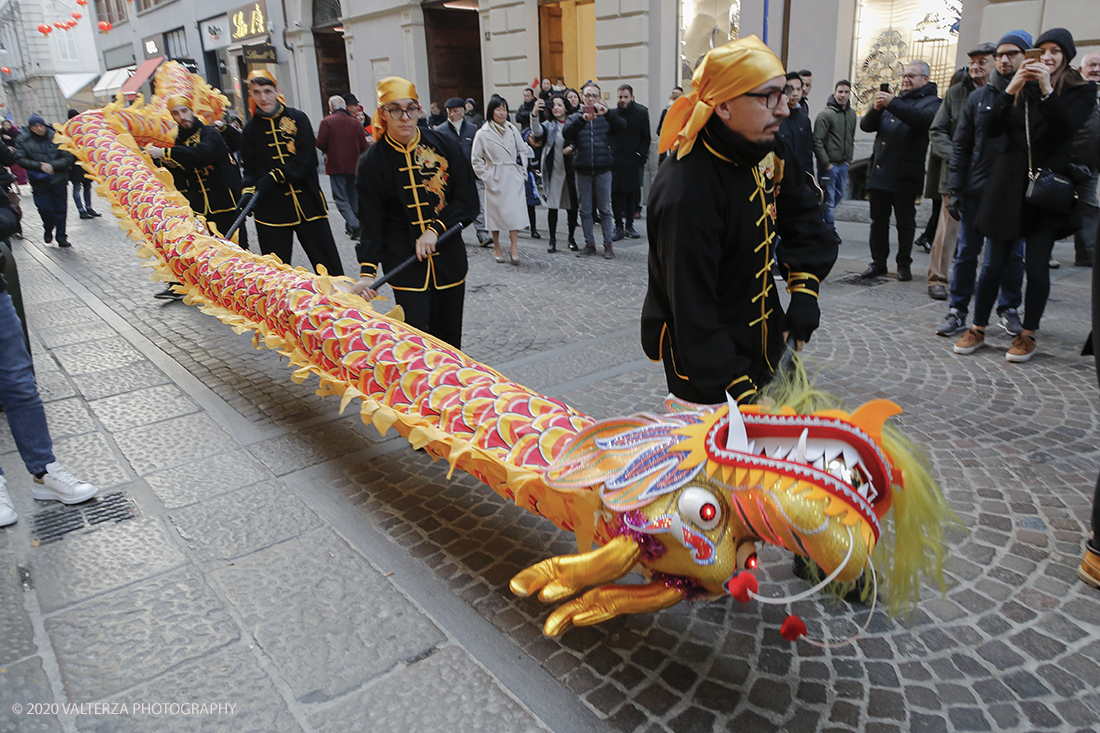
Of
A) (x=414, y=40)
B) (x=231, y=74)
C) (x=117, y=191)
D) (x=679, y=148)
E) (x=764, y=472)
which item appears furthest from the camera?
(x=231, y=74)

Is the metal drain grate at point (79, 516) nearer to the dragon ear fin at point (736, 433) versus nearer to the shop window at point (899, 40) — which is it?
the dragon ear fin at point (736, 433)

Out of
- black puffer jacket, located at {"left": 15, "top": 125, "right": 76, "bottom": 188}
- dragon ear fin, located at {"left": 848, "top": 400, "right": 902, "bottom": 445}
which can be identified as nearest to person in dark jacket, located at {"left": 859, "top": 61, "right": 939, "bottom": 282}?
dragon ear fin, located at {"left": 848, "top": 400, "right": 902, "bottom": 445}

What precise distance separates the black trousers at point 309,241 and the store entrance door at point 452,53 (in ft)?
40.5

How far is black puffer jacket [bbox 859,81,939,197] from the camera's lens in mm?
6652

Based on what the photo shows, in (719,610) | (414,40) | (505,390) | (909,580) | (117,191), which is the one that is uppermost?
(414,40)

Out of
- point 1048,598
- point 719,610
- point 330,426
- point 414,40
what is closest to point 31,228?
point 414,40

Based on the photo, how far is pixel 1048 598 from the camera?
104 inches

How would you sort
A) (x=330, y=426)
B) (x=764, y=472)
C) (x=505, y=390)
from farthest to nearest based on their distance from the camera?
(x=330, y=426), (x=505, y=390), (x=764, y=472)

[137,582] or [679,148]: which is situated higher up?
[679,148]

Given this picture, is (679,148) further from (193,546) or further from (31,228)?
(31,228)

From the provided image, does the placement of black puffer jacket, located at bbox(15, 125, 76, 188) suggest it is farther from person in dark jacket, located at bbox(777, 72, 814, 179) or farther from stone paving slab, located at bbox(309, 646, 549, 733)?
stone paving slab, located at bbox(309, 646, 549, 733)

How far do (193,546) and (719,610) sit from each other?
2262mm

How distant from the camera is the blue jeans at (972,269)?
17.4 feet

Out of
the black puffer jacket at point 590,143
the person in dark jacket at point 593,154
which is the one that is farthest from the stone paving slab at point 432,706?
the black puffer jacket at point 590,143
